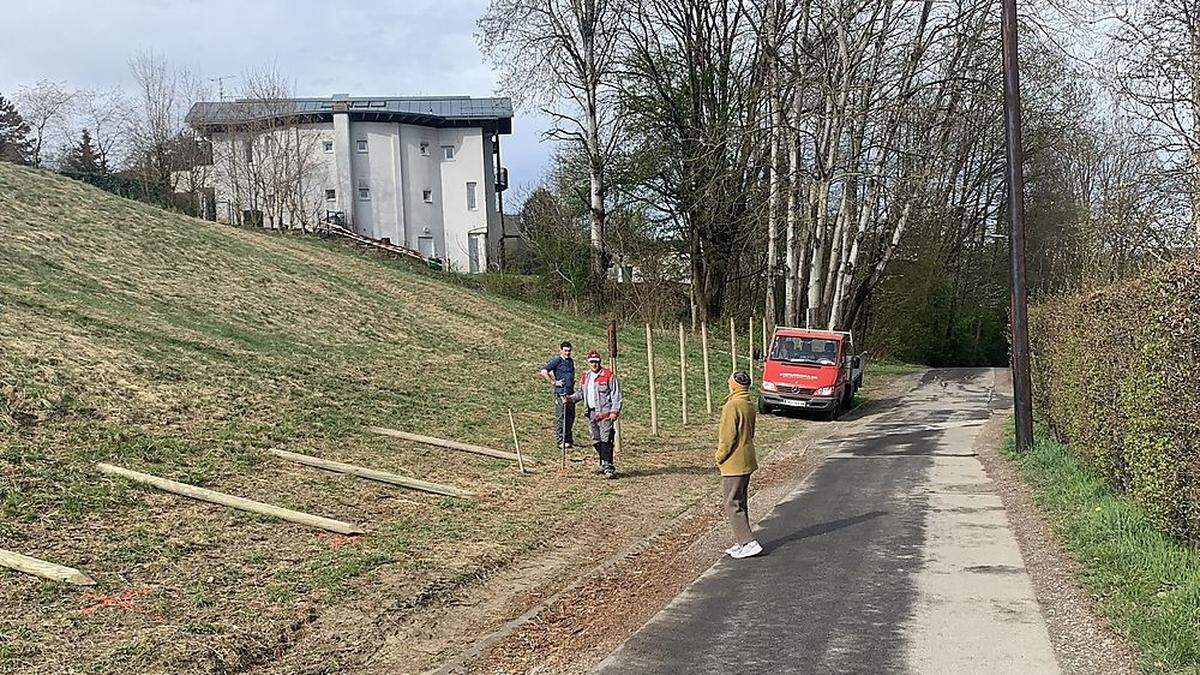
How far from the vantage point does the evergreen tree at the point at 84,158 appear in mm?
47562

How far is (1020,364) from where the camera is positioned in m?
15.3

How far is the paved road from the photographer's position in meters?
6.41

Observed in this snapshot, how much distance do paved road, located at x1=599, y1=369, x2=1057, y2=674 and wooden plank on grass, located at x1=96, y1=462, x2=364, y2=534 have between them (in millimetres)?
3602

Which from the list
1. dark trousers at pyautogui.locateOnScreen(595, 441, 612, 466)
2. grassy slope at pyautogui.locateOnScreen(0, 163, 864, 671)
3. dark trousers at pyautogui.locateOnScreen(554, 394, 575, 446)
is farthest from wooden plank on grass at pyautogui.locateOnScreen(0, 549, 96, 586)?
dark trousers at pyautogui.locateOnScreen(554, 394, 575, 446)

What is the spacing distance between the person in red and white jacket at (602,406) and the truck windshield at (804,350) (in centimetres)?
1111

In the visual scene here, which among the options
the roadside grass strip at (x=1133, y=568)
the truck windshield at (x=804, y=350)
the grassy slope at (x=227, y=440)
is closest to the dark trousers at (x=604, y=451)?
the grassy slope at (x=227, y=440)

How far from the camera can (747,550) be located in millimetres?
9328

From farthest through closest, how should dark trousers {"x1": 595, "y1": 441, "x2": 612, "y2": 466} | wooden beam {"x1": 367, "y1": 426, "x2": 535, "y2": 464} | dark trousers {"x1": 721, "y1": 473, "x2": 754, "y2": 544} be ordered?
wooden beam {"x1": 367, "y1": 426, "x2": 535, "y2": 464} < dark trousers {"x1": 595, "y1": 441, "x2": 612, "y2": 466} < dark trousers {"x1": 721, "y1": 473, "x2": 754, "y2": 544}

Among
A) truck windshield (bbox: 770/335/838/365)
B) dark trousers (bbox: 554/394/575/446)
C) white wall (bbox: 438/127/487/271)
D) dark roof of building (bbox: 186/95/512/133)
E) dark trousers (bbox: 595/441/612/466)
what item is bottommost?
dark trousers (bbox: 595/441/612/466)

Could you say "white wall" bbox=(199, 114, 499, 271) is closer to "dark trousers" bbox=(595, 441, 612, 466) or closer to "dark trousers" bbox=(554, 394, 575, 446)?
"dark trousers" bbox=(554, 394, 575, 446)

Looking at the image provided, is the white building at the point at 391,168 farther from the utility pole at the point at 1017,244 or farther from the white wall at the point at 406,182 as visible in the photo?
the utility pole at the point at 1017,244

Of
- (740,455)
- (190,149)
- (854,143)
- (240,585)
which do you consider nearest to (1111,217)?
(854,143)

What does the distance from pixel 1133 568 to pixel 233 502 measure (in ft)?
25.5

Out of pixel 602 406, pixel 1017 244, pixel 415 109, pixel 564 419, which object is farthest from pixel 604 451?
pixel 415 109
